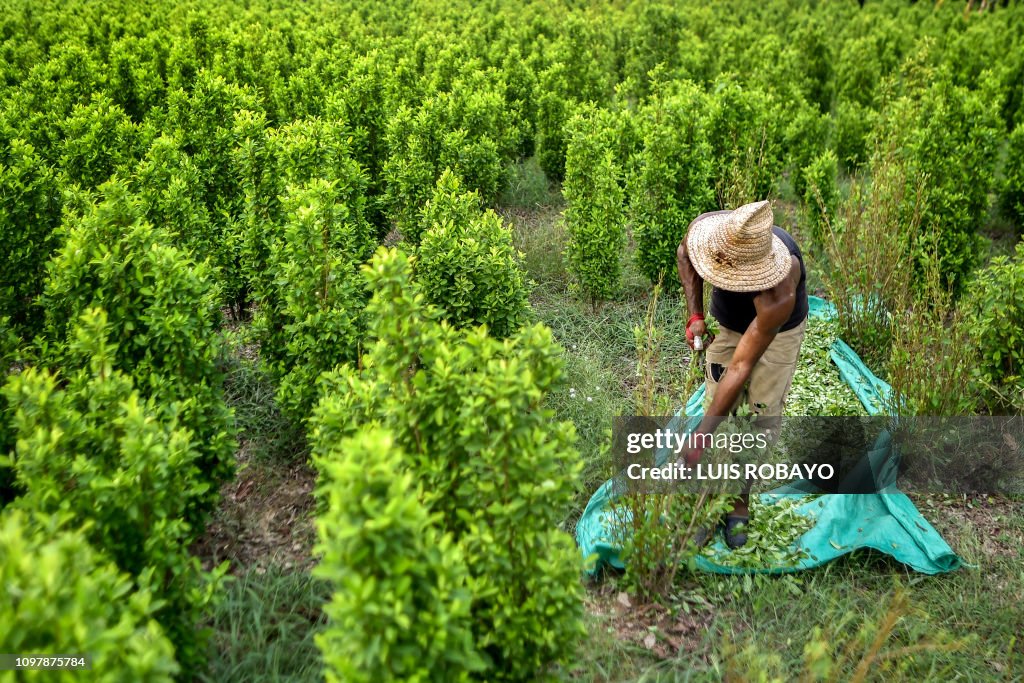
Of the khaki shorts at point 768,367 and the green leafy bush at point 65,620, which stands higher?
the green leafy bush at point 65,620

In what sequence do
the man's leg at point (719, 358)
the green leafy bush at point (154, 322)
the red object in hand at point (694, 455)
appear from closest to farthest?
the green leafy bush at point (154, 322), the red object in hand at point (694, 455), the man's leg at point (719, 358)

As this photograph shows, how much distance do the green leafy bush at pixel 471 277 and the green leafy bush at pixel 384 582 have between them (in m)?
2.63

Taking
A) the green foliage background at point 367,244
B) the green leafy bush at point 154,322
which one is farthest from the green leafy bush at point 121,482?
the green leafy bush at point 154,322

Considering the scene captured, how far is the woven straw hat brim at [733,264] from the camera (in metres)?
3.57

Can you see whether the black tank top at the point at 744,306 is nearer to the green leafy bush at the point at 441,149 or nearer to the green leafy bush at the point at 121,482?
the green leafy bush at the point at 121,482

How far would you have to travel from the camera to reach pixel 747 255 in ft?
11.7

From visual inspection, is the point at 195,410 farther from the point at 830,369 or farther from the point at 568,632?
the point at 830,369

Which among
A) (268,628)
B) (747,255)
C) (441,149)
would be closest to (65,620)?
(268,628)

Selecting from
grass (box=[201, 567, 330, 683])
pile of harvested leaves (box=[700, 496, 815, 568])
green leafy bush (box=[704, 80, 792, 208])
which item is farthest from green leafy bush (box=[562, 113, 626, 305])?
grass (box=[201, 567, 330, 683])

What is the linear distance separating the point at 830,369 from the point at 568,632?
395cm

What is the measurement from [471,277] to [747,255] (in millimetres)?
1906

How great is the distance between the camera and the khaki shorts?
12.9 feet

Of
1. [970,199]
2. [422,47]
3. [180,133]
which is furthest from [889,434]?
[422,47]

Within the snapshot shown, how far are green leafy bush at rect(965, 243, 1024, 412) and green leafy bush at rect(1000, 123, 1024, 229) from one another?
3.71m
